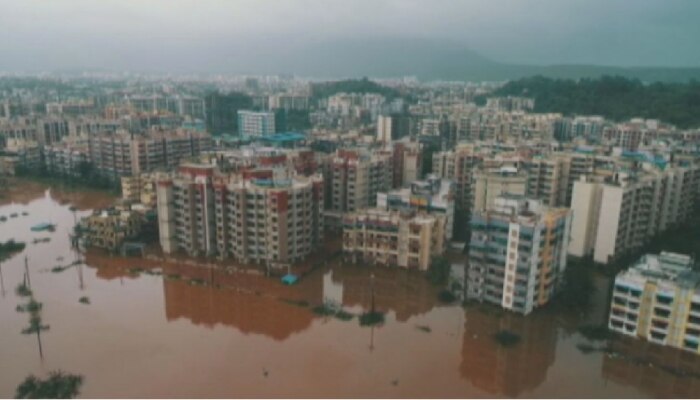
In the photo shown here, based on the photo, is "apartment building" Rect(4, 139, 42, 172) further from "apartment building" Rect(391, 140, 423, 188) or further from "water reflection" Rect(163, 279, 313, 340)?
"water reflection" Rect(163, 279, 313, 340)

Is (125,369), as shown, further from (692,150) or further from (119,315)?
(692,150)

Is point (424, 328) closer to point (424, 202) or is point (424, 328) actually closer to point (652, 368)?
point (652, 368)

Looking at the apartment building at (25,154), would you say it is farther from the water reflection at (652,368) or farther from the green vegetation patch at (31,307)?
the water reflection at (652,368)

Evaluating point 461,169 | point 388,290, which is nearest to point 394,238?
point 388,290

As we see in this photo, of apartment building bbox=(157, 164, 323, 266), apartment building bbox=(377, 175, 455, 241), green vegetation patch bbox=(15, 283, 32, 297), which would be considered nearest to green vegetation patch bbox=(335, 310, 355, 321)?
apartment building bbox=(157, 164, 323, 266)

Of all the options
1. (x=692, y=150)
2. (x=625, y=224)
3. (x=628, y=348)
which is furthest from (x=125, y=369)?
(x=692, y=150)

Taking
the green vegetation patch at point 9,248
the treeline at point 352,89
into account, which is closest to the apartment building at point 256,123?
the treeline at point 352,89
